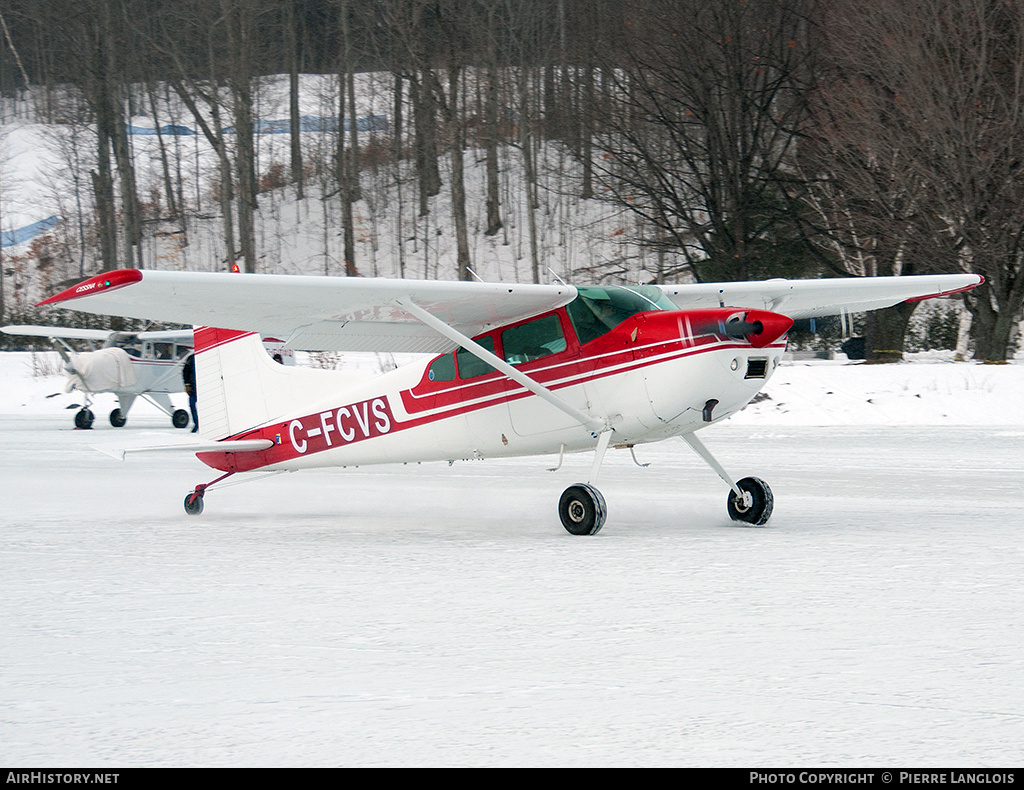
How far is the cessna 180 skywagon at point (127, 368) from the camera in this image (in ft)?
75.6

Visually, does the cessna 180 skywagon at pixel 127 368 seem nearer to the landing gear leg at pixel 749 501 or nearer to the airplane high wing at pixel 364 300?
the airplane high wing at pixel 364 300

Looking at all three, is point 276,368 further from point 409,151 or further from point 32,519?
point 409,151

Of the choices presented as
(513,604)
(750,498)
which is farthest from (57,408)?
(513,604)

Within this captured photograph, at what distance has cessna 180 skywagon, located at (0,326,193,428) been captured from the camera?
907 inches

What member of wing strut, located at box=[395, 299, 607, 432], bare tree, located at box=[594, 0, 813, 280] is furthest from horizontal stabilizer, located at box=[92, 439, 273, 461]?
bare tree, located at box=[594, 0, 813, 280]

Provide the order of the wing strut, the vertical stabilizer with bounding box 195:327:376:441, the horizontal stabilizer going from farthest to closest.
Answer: the vertical stabilizer with bounding box 195:327:376:441, the horizontal stabilizer, the wing strut

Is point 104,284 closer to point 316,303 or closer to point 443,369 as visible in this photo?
point 316,303

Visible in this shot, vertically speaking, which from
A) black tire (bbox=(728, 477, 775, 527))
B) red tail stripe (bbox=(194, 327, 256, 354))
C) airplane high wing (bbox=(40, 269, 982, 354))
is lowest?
black tire (bbox=(728, 477, 775, 527))

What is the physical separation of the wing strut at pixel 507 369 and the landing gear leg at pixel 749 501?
0.80 metres

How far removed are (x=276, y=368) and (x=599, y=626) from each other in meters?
6.07

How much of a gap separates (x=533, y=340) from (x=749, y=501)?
7.00 feet

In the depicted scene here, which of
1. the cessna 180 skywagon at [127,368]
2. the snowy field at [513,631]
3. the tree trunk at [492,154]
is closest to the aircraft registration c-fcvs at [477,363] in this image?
the snowy field at [513,631]

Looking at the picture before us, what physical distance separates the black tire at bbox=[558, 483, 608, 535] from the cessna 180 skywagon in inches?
652

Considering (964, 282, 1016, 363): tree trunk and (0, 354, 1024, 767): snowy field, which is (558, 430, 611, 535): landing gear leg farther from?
(964, 282, 1016, 363): tree trunk
